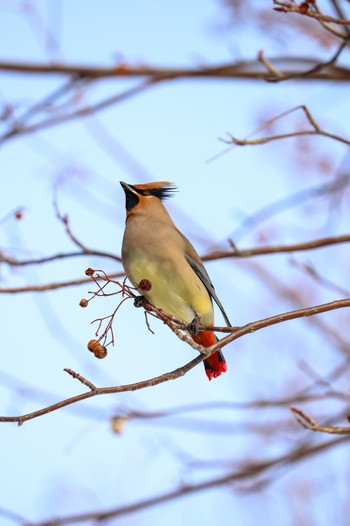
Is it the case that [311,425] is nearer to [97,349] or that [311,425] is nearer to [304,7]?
[97,349]

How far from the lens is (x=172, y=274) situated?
11.0 feet

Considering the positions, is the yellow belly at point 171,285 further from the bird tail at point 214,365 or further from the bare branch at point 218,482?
the bare branch at point 218,482

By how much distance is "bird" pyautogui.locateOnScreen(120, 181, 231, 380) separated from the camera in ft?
10.9

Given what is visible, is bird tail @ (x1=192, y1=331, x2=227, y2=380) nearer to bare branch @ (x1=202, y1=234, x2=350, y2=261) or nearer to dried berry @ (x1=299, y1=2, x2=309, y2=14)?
bare branch @ (x1=202, y1=234, x2=350, y2=261)

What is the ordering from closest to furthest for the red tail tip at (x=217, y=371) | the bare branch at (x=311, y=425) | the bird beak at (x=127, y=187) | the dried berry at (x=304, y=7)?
the bare branch at (x=311, y=425), the dried berry at (x=304, y=7), the red tail tip at (x=217, y=371), the bird beak at (x=127, y=187)

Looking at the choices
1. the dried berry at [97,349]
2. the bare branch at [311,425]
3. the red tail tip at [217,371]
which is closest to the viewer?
the bare branch at [311,425]

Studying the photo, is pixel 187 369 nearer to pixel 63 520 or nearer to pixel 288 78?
pixel 288 78

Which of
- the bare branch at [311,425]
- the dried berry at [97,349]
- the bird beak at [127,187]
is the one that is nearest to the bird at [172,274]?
the bird beak at [127,187]

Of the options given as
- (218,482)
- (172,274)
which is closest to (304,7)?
(172,274)

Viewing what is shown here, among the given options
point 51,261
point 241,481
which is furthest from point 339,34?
point 241,481

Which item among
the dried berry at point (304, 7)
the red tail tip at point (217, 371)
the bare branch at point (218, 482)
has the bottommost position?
the bare branch at point (218, 482)

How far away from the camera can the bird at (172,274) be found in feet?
10.9

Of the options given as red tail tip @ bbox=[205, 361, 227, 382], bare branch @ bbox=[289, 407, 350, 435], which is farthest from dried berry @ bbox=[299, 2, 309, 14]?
red tail tip @ bbox=[205, 361, 227, 382]

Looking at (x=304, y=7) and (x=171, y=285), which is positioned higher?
(x=304, y=7)
